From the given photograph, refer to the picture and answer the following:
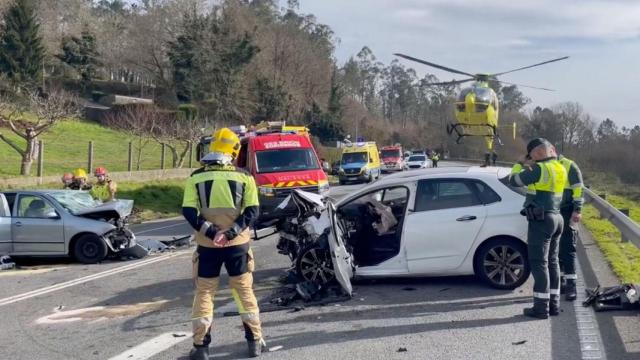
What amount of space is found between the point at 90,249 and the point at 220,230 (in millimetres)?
6704

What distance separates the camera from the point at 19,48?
45500 mm

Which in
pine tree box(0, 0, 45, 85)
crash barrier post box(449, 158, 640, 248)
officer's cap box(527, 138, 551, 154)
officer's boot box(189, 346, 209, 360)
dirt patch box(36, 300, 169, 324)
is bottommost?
dirt patch box(36, 300, 169, 324)

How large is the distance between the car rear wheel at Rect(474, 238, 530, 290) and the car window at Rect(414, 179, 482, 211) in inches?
25.8

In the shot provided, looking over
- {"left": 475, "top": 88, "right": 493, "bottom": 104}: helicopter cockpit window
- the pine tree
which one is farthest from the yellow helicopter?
the pine tree

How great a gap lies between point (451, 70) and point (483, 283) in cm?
1881

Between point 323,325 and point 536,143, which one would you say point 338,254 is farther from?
point 536,143

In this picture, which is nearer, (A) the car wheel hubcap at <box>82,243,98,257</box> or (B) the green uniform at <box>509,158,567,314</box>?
(B) the green uniform at <box>509,158,567,314</box>

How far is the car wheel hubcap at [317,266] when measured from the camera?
812cm

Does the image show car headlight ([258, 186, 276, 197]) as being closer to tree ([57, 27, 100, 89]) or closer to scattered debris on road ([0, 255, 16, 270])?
scattered debris on road ([0, 255, 16, 270])

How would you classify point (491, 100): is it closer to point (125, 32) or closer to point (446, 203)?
point (446, 203)

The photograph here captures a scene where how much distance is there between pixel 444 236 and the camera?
321 inches

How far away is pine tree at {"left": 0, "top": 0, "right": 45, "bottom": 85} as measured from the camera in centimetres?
4509

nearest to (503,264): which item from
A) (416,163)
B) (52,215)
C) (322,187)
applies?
(52,215)

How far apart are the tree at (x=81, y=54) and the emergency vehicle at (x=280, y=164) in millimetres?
45461
